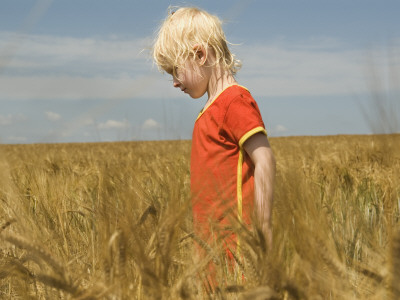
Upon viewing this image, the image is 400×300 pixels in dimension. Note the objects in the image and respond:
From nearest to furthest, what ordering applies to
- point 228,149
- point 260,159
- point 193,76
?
point 260,159 → point 228,149 → point 193,76

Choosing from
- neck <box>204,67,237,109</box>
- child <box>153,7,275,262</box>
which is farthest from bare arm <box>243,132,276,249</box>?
neck <box>204,67,237,109</box>

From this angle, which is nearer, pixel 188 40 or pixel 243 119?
pixel 243 119

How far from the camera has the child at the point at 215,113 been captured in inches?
49.8

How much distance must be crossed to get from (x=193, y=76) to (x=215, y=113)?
0.15m

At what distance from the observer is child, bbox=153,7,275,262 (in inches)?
49.8

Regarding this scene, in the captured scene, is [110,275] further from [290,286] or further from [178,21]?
[178,21]

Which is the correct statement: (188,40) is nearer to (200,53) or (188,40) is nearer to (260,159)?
(200,53)

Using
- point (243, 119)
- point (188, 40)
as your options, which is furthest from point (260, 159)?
point (188, 40)

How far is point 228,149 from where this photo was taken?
4.43 feet

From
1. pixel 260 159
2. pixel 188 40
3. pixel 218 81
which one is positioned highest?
pixel 188 40

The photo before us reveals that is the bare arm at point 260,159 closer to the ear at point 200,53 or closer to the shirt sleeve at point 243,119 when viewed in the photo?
the shirt sleeve at point 243,119

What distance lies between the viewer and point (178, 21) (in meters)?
1.49

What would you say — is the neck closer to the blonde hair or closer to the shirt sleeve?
the blonde hair

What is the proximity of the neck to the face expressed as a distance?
2 centimetres
